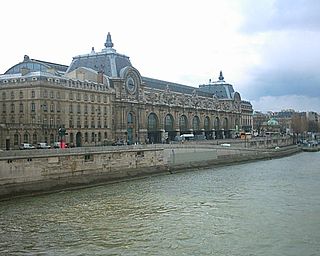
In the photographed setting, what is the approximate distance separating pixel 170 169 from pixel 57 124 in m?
14.8

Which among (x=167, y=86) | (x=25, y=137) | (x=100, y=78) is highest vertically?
(x=167, y=86)

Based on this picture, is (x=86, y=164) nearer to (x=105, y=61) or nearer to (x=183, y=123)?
(x=105, y=61)

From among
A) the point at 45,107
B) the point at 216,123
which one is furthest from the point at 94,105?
the point at 216,123

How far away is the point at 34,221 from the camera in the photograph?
23.7 m

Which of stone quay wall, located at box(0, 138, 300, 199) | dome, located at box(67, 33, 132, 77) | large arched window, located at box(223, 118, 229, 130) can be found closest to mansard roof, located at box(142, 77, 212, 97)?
large arched window, located at box(223, 118, 229, 130)

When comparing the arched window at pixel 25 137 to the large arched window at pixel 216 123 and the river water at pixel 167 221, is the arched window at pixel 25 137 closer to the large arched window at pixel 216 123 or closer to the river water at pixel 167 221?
the river water at pixel 167 221

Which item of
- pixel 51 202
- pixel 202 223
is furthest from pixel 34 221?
pixel 202 223

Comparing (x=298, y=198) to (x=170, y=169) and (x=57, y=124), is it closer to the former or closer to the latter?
(x=170, y=169)

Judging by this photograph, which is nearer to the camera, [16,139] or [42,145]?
[42,145]

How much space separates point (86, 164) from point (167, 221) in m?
16.4

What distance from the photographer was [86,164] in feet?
127

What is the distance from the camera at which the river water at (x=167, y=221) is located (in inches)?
744

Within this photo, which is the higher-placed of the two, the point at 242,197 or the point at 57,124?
the point at 57,124

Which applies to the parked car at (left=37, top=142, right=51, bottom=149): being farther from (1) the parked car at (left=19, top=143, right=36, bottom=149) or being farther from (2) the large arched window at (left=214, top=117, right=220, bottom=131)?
(2) the large arched window at (left=214, top=117, right=220, bottom=131)
